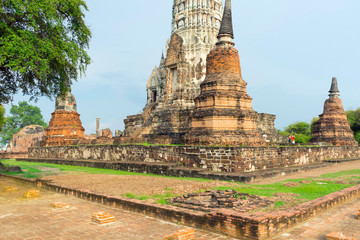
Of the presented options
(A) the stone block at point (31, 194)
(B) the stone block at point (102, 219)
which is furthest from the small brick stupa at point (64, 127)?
(B) the stone block at point (102, 219)

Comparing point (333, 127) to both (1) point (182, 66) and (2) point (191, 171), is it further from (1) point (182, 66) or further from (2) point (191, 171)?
(2) point (191, 171)

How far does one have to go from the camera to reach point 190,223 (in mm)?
4883

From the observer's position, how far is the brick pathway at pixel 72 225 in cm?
438

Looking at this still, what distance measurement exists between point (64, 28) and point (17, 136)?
27.7 metres

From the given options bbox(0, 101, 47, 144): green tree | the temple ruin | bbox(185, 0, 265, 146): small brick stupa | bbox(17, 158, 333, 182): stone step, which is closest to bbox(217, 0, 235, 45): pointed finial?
bbox(185, 0, 265, 146): small brick stupa

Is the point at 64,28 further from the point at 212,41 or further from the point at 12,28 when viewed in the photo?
the point at 212,41

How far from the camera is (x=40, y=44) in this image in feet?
34.7

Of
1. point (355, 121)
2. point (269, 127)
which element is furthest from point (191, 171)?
point (355, 121)

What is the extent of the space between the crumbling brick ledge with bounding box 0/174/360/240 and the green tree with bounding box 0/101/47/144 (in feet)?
165

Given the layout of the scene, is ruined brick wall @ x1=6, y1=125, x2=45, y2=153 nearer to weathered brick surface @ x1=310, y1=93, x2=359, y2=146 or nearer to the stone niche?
the stone niche

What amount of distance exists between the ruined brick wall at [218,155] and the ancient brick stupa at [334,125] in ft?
13.2

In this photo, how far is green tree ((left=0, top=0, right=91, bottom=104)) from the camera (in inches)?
394

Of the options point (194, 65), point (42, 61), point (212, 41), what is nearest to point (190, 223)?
point (42, 61)

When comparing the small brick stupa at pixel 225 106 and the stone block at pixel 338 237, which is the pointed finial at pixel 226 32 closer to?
the small brick stupa at pixel 225 106
